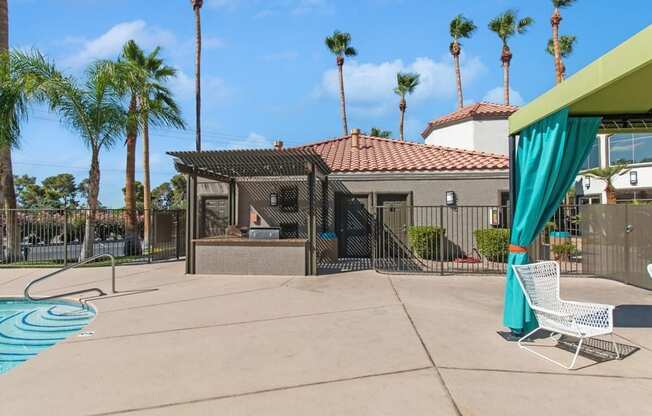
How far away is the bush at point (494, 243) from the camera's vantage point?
11.6 meters

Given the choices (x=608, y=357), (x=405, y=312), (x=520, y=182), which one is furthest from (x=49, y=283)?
(x=608, y=357)

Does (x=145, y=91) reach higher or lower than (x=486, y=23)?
lower

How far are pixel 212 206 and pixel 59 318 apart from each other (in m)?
7.77

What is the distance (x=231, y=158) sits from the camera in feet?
32.6

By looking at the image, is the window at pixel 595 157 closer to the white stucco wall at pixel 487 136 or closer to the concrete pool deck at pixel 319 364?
the white stucco wall at pixel 487 136

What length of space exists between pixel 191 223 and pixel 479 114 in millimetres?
14045

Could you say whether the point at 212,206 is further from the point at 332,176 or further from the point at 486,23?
the point at 486,23

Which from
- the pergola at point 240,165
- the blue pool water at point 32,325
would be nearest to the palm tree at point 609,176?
the pergola at point 240,165

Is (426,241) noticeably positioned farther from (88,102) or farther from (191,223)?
(88,102)

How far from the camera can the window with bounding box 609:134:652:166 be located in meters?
20.5

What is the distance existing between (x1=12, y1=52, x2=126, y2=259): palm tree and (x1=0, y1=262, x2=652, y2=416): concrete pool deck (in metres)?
7.48

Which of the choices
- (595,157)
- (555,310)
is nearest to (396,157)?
(555,310)

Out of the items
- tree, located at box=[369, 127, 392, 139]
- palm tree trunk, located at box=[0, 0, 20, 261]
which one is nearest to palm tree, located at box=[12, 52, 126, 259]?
palm tree trunk, located at box=[0, 0, 20, 261]

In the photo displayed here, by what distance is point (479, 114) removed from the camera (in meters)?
18.3
